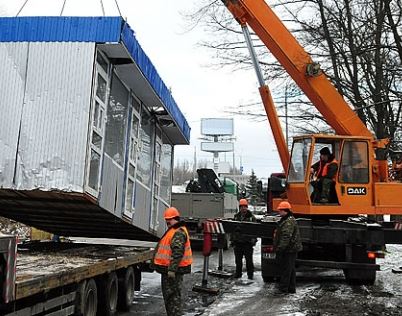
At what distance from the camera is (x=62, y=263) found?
290 inches

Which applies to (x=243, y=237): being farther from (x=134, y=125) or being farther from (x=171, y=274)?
(x=171, y=274)

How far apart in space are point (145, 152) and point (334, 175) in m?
3.82

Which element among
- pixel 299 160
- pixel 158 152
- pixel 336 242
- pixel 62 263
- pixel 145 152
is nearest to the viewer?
pixel 62 263

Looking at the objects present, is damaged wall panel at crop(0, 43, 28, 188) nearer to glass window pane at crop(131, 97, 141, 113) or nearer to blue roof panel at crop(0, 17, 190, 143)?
blue roof panel at crop(0, 17, 190, 143)

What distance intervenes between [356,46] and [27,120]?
42.7 ft

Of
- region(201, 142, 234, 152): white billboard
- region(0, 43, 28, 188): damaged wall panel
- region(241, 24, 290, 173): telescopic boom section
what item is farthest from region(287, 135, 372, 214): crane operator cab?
region(201, 142, 234, 152): white billboard

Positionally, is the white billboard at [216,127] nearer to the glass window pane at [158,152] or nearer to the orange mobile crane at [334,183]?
the orange mobile crane at [334,183]

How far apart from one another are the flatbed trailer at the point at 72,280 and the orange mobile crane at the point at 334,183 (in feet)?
9.79

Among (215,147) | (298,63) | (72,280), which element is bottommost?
(72,280)

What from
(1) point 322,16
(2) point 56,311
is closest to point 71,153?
(2) point 56,311

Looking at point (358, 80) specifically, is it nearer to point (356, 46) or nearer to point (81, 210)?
point (356, 46)

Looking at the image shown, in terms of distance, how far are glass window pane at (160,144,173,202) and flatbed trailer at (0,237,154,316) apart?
2.18 meters

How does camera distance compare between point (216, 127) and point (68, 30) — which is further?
point (216, 127)

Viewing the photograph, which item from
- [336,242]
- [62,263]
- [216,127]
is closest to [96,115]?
[62,263]
